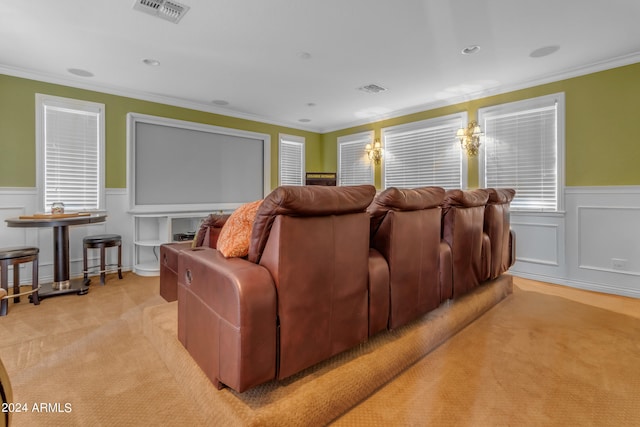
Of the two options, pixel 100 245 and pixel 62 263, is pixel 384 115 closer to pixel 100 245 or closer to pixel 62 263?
pixel 100 245

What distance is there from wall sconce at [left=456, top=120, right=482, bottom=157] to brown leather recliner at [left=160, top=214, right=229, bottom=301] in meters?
3.68

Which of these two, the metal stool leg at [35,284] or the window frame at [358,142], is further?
the window frame at [358,142]

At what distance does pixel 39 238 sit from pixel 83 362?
2732 mm

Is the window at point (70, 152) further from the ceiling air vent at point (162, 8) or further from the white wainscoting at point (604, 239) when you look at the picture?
the white wainscoting at point (604, 239)

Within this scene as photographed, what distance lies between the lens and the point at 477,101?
4.49 meters

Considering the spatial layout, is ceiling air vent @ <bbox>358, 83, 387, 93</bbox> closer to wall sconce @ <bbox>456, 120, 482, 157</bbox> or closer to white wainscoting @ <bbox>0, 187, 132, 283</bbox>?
wall sconce @ <bbox>456, 120, 482, 157</bbox>

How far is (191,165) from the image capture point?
198 inches

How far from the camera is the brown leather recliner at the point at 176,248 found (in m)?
2.25

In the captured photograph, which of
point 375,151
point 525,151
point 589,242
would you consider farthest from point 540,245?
point 375,151

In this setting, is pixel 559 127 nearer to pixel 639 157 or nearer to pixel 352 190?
pixel 639 157

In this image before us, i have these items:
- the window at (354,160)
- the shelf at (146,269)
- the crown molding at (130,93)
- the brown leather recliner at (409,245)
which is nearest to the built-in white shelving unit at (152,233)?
the shelf at (146,269)

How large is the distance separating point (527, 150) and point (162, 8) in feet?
14.2

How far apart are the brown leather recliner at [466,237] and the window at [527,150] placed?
1791 millimetres

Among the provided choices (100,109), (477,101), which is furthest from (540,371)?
(100,109)
